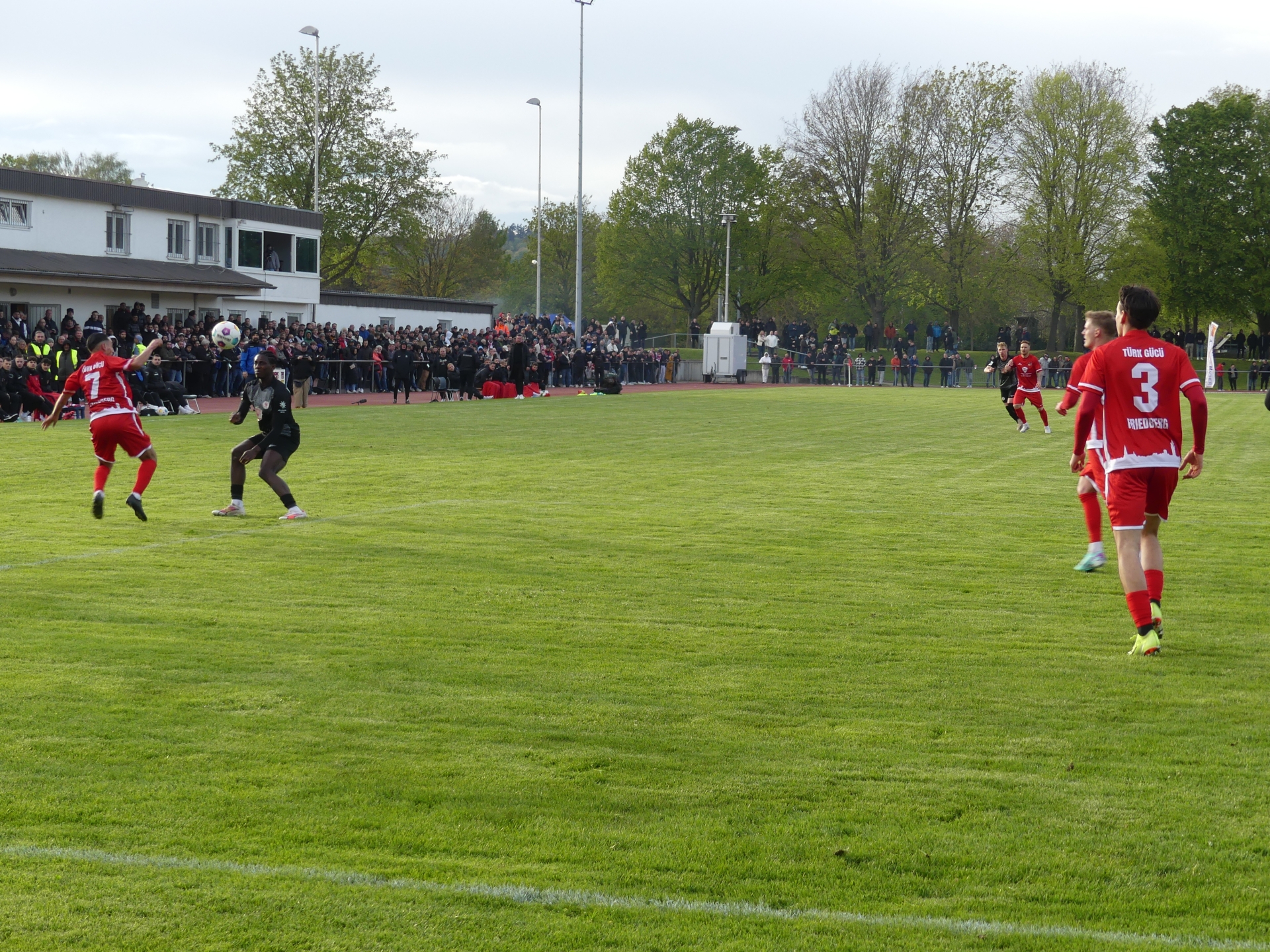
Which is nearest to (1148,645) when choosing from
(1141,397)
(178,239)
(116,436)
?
(1141,397)

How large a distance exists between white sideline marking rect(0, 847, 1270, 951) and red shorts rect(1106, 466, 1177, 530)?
398cm

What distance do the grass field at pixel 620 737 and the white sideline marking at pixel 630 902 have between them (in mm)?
14

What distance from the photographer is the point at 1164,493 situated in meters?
7.56

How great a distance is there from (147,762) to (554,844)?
6.02 feet

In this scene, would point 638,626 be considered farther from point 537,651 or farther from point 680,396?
point 680,396

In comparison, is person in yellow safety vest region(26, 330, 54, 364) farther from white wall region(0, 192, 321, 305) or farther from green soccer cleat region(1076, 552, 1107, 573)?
green soccer cleat region(1076, 552, 1107, 573)

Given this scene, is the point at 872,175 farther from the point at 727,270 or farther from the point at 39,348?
the point at 39,348

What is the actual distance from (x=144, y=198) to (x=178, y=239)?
2.37 metres

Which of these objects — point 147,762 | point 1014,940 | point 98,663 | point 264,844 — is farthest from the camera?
point 98,663

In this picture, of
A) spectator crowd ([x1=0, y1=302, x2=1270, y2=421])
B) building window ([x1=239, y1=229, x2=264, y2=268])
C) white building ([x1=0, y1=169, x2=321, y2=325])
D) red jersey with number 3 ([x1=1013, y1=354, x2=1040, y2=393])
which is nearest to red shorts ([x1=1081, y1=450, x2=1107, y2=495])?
red jersey with number 3 ([x1=1013, y1=354, x2=1040, y2=393])

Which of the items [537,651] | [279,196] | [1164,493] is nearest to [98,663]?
[537,651]

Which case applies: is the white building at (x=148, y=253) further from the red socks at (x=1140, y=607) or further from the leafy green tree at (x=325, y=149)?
the red socks at (x=1140, y=607)

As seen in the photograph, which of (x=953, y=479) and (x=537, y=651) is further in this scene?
(x=953, y=479)

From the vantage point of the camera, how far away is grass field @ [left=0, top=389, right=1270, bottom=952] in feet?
13.1
